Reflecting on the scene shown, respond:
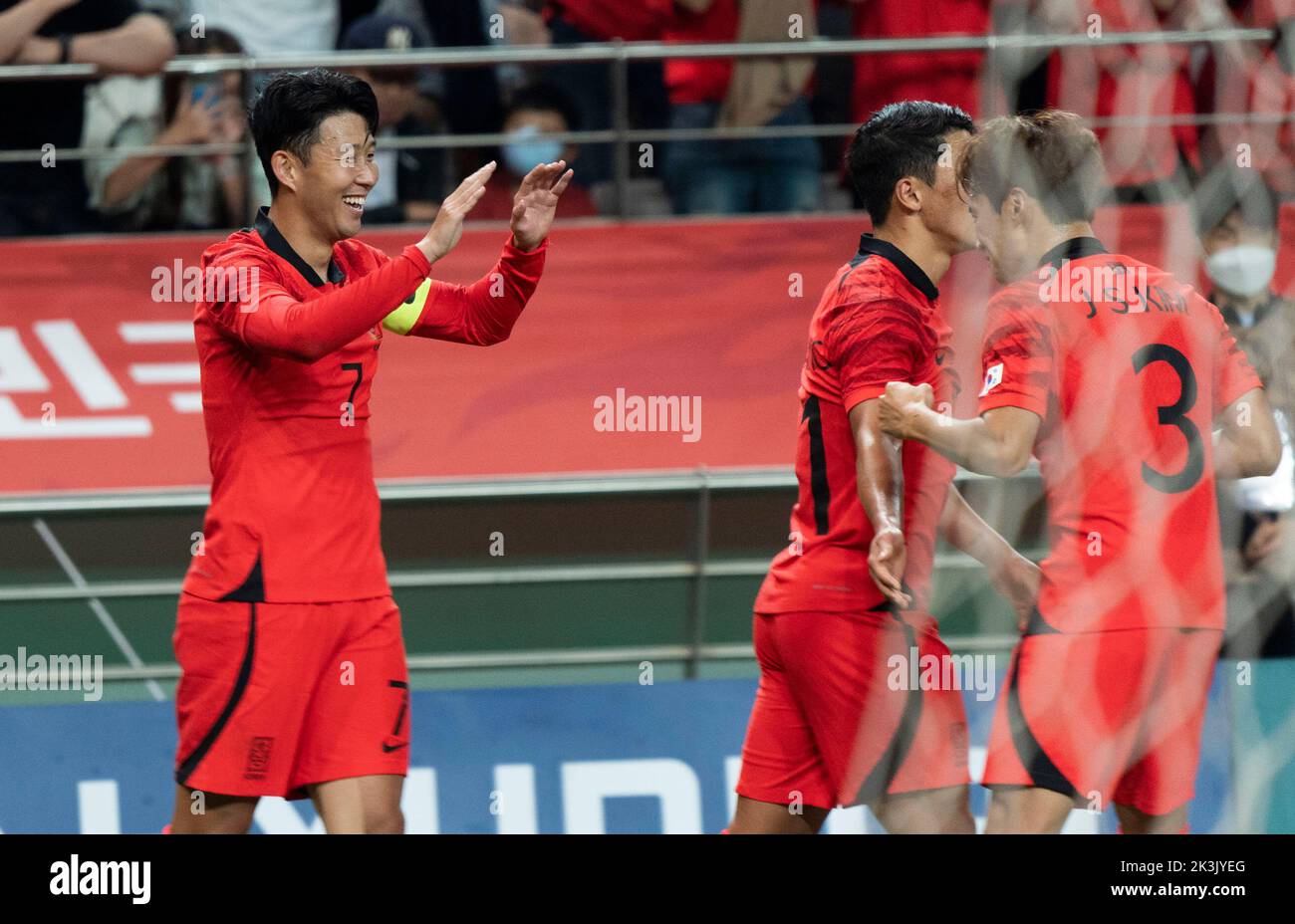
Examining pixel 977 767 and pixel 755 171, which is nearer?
pixel 977 767

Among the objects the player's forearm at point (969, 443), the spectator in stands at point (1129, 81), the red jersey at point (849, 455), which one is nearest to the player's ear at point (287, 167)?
the red jersey at point (849, 455)

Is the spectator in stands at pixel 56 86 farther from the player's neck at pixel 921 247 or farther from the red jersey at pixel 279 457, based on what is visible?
the player's neck at pixel 921 247

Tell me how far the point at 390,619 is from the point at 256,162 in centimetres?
267

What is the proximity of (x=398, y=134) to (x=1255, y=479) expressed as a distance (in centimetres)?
285

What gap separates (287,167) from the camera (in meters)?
3.22

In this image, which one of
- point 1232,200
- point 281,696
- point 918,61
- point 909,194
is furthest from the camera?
point 918,61

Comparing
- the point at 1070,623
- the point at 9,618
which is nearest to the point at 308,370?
the point at 1070,623

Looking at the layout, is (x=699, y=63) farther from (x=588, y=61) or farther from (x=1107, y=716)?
(x=1107, y=716)

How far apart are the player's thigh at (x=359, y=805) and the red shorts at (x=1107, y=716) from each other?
40.3 inches

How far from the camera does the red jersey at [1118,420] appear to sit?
2.98 meters

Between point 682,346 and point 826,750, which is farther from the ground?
point 682,346

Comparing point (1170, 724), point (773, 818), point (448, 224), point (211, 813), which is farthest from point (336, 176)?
point (1170, 724)
